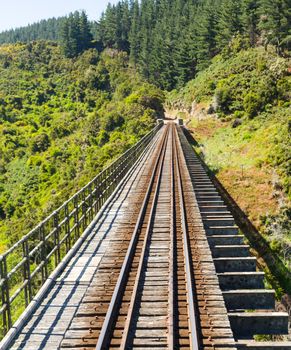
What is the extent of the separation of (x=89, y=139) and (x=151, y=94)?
759 inches

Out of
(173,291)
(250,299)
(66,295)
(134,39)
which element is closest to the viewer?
(173,291)

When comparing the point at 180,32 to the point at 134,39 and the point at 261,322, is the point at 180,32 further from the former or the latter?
the point at 261,322

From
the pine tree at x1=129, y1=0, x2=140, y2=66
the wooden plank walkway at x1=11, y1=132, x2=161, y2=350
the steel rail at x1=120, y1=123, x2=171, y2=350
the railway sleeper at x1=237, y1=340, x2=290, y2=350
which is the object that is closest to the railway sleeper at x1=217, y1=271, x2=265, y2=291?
the steel rail at x1=120, y1=123, x2=171, y2=350

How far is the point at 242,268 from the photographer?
1088cm

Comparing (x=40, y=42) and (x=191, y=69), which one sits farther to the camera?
(x=40, y=42)

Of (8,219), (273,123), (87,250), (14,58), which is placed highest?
(14,58)

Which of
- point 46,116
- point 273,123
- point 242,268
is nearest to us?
point 242,268

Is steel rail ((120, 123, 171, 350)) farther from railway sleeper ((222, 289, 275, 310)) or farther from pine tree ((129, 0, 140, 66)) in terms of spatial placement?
pine tree ((129, 0, 140, 66))

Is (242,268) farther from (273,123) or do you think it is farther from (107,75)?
(107,75)

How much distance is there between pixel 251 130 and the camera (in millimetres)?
43688

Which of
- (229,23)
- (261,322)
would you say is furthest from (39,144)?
(261,322)

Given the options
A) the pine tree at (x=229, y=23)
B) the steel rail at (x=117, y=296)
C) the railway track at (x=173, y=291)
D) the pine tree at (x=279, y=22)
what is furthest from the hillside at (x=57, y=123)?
the steel rail at (x=117, y=296)

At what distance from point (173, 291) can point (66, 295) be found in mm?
2387

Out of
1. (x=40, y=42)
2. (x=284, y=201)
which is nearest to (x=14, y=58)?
(x=40, y=42)
